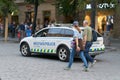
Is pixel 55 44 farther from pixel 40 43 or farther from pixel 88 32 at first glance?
pixel 88 32

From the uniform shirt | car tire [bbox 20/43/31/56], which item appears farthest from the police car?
the uniform shirt

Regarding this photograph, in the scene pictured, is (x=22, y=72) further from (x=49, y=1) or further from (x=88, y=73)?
(x=49, y=1)

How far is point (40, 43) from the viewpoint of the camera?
1819 centimetres

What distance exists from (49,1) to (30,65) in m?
28.5

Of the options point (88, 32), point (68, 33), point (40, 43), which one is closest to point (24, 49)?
point (40, 43)

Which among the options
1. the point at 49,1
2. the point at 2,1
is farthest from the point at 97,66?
the point at 49,1

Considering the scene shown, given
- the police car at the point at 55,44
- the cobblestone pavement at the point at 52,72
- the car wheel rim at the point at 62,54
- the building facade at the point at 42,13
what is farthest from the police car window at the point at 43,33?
the building facade at the point at 42,13

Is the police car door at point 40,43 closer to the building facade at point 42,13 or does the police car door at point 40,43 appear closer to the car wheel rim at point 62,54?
the car wheel rim at point 62,54

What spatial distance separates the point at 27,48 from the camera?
1902 cm

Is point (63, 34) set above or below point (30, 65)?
above

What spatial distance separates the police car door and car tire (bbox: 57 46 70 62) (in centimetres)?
102

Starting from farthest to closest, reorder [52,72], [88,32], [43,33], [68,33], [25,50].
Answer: [25,50] < [43,33] < [68,33] < [88,32] < [52,72]

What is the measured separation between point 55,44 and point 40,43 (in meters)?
1.16

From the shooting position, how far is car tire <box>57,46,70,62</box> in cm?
1664
